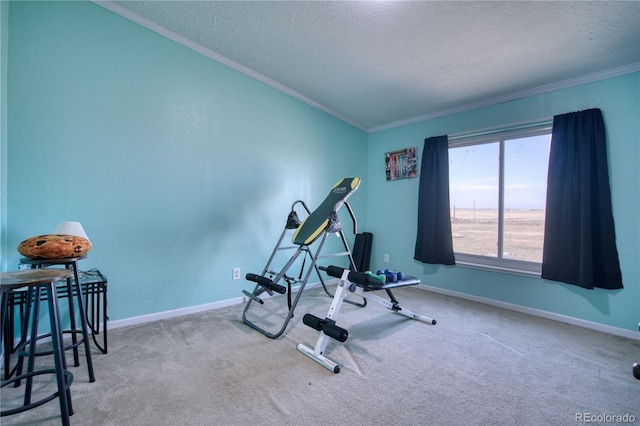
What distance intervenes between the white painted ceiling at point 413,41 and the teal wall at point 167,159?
0.65ft

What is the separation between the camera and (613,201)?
2418 millimetres

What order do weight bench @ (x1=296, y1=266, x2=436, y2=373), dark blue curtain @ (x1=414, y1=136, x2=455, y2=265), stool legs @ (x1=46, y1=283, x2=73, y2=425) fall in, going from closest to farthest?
1. stool legs @ (x1=46, y1=283, x2=73, y2=425)
2. weight bench @ (x1=296, y1=266, x2=436, y2=373)
3. dark blue curtain @ (x1=414, y1=136, x2=455, y2=265)

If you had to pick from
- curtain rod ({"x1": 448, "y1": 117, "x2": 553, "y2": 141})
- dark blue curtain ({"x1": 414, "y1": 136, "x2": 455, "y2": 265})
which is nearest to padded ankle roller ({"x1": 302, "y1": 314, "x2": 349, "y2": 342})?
dark blue curtain ({"x1": 414, "y1": 136, "x2": 455, "y2": 265})

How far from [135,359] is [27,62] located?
2.15m

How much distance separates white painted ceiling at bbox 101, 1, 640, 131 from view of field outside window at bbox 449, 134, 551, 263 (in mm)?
627

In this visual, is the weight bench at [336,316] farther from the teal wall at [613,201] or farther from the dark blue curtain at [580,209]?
the dark blue curtain at [580,209]

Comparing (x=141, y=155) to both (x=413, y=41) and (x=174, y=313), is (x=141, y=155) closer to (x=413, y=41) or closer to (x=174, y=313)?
(x=174, y=313)

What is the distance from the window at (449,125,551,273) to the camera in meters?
2.89

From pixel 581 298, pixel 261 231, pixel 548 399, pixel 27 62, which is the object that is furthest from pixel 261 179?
pixel 581 298

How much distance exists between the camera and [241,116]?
290 centimetres

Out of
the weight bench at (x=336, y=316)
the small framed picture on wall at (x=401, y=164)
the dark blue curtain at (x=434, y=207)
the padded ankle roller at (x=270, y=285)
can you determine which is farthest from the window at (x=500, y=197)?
the padded ankle roller at (x=270, y=285)

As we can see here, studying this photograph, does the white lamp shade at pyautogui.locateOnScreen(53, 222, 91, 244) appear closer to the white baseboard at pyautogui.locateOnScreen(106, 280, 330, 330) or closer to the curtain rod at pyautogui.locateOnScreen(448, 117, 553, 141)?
the white baseboard at pyautogui.locateOnScreen(106, 280, 330, 330)

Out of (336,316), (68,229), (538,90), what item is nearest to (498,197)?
(538,90)

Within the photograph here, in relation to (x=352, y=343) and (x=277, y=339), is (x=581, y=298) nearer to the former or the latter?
(x=352, y=343)
